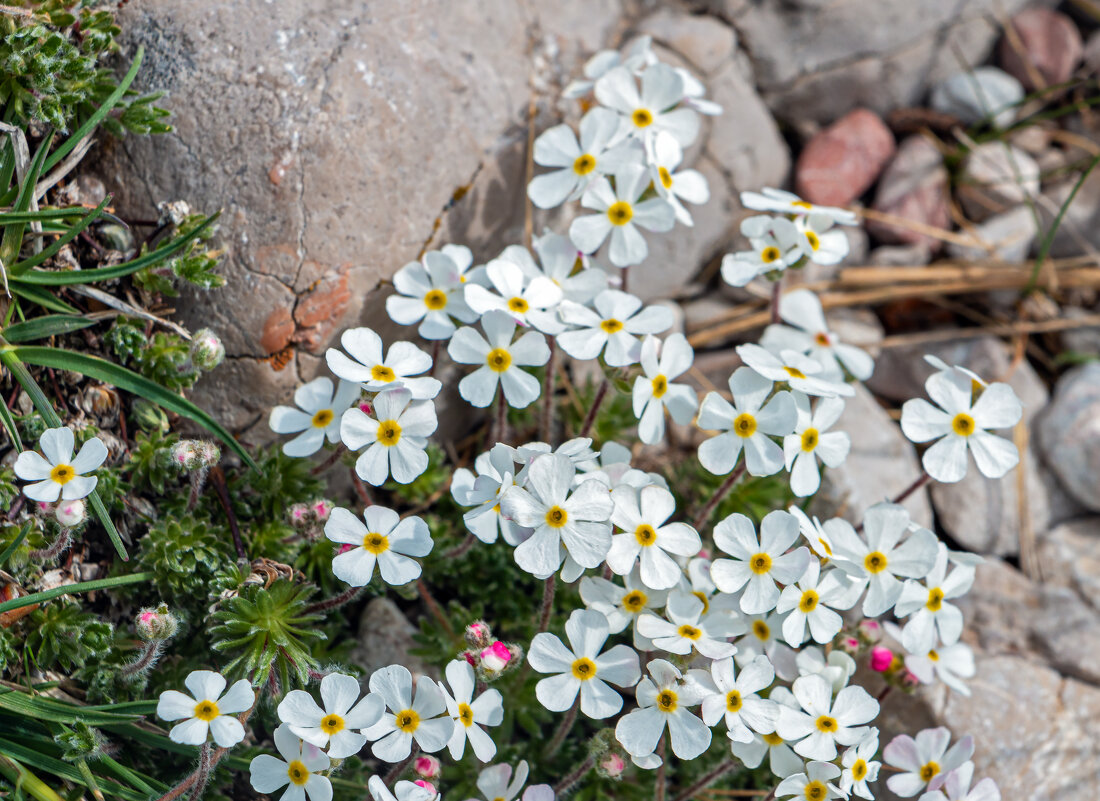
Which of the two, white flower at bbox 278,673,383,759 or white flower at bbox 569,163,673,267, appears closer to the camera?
white flower at bbox 278,673,383,759

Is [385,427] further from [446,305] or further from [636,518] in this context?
[636,518]

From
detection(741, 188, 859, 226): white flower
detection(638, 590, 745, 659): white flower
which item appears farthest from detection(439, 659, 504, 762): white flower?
detection(741, 188, 859, 226): white flower

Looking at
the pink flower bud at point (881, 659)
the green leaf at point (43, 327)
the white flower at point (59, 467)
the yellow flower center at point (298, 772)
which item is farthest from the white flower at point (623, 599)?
the green leaf at point (43, 327)

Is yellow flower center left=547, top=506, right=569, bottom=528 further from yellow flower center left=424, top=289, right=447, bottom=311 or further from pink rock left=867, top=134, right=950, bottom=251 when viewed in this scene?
pink rock left=867, top=134, right=950, bottom=251

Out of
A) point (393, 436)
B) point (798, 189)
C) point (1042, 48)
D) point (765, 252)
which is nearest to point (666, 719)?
point (393, 436)

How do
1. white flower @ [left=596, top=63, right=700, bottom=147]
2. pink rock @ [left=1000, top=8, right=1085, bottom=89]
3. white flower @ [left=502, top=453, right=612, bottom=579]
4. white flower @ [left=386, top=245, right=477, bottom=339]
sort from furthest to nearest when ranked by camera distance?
pink rock @ [left=1000, top=8, right=1085, bottom=89]
white flower @ [left=596, top=63, right=700, bottom=147]
white flower @ [left=386, top=245, right=477, bottom=339]
white flower @ [left=502, top=453, right=612, bottom=579]

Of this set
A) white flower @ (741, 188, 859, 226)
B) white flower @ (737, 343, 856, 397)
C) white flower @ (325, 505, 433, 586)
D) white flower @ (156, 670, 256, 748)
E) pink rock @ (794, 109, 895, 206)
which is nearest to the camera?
white flower @ (156, 670, 256, 748)

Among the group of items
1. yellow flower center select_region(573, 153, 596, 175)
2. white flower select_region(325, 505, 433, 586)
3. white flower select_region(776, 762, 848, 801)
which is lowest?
white flower select_region(776, 762, 848, 801)

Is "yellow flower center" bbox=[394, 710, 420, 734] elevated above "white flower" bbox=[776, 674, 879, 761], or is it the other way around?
"yellow flower center" bbox=[394, 710, 420, 734]
